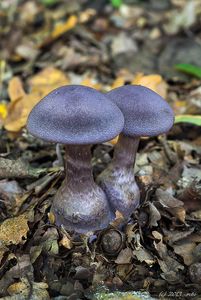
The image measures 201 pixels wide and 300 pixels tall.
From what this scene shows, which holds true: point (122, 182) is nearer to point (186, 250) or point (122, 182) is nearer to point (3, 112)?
point (186, 250)

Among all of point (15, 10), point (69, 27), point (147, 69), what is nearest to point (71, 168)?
point (147, 69)

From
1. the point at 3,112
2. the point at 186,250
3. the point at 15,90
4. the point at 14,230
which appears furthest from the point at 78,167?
the point at 15,90

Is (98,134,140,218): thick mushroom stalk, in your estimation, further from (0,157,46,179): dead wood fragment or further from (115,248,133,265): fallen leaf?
(0,157,46,179): dead wood fragment

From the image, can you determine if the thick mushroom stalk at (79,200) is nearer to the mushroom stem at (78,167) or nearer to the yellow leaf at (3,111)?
the mushroom stem at (78,167)

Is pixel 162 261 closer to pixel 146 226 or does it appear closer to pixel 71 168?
pixel 146 226

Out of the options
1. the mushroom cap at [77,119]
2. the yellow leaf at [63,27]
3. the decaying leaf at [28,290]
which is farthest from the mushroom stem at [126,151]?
the yellow leaf at [63,27]
